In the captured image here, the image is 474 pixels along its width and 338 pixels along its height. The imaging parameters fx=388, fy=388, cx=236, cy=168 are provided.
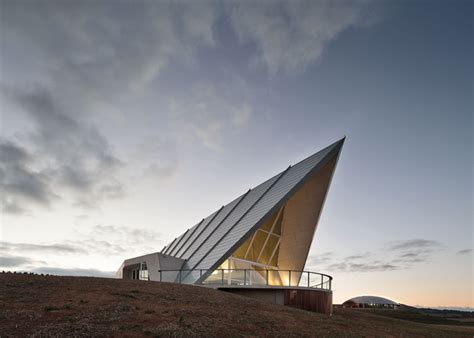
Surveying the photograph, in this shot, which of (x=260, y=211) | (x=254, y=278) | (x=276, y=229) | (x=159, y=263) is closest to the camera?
(x=254, y=278)

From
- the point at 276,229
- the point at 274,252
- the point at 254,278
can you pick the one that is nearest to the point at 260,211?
the point at 254,278

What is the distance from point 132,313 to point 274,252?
→ 19936mm

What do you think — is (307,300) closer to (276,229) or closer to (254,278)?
(254,278)

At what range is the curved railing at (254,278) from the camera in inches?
880

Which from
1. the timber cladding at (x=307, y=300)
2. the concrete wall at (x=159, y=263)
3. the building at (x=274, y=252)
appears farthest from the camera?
the concrete wall at (x=159, y=263)

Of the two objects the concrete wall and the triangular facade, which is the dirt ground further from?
the concrete wall

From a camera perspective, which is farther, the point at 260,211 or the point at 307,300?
the point at 260,211

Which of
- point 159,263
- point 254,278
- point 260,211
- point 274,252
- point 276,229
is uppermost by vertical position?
point 260,211

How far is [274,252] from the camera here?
101 feet

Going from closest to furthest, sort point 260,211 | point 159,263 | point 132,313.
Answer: point 132,313 < point 260,211 < point 159,263

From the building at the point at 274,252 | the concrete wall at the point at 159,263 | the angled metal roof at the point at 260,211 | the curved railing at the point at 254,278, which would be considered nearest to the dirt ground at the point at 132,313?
the curved railing at the point at 254,278

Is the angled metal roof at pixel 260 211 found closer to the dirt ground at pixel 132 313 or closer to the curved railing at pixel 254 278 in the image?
the curved railing at pixel 254 278

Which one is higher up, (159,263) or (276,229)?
(276,229)

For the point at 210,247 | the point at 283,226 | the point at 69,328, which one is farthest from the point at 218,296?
the point at 283,226
